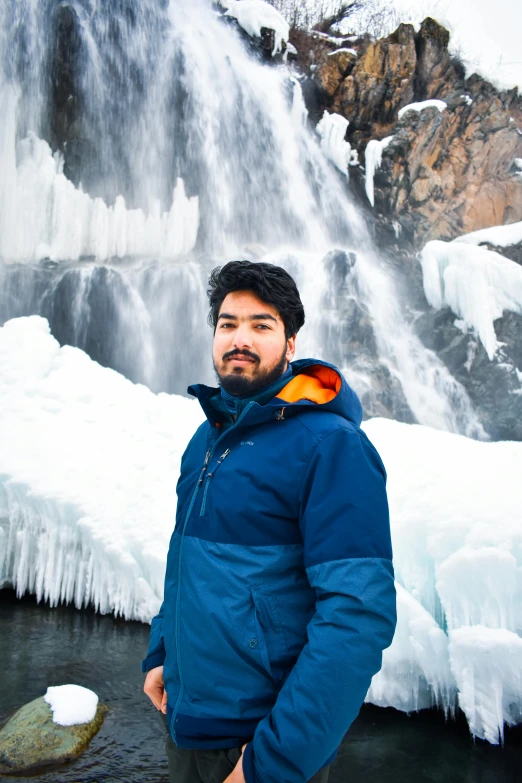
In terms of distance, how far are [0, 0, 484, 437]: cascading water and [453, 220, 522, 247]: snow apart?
2.42m

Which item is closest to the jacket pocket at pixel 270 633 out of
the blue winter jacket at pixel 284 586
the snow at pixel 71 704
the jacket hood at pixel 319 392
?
the blue winter jacket at pixel 284 586

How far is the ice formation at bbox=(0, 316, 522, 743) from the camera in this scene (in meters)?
3.90

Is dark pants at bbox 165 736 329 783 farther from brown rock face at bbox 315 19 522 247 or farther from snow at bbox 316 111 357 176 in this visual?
snow at bbox 316 111 357 176

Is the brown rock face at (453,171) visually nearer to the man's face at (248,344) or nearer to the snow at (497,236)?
the snow at (497,236)

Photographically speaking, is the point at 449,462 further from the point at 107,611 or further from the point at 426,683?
the point at 107,611

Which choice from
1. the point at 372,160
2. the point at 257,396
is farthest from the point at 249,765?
the point at 372,160

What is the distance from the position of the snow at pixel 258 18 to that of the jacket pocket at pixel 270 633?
46.8ft

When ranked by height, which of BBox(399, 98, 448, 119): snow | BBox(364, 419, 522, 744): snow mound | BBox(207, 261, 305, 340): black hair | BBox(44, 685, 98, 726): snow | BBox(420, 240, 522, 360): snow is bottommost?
BBox(44, 685, 98, 726): snow

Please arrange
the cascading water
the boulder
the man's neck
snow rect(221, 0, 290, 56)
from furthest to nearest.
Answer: snow rect(221, 0, 290, 56), the cascading water, the boulder, the man's neck

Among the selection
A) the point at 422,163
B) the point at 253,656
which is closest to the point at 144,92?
the point at 422,163

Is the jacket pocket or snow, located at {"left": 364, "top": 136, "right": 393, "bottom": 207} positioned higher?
snow, located at {"left": 364, "top": 136, "right": 393, "bottom": 207}

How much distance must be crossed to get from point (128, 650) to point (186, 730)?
418 centimetres

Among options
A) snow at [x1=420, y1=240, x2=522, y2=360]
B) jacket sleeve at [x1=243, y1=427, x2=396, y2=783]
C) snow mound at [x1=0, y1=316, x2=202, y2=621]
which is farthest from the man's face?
snow at [x1=420, y1=240, x2=522, y2=360]

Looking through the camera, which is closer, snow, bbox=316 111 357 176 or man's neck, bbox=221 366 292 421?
man's neck, bbox=221 366 292 421
